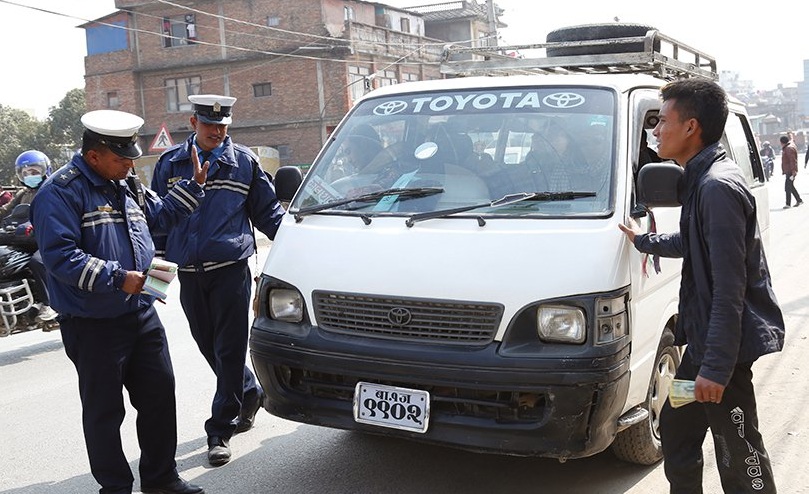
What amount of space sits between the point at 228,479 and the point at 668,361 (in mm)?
2426

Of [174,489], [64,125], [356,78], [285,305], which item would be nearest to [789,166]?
[285,305]

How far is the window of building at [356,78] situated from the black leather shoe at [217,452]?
37.0m

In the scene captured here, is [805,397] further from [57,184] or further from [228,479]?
[57,184]

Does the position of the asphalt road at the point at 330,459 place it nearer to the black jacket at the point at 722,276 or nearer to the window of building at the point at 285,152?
the black jacket at the point at 722,276

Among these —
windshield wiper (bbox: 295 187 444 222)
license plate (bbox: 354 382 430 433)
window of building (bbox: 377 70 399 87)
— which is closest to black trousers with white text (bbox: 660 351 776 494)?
license plate (bbox: 354 382 430 433)

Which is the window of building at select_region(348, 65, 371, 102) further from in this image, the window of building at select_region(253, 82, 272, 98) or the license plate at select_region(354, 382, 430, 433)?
the license plate at select_region(354, 382, 430, 433)

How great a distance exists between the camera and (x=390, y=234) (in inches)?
154

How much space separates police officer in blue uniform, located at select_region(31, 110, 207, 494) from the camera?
360 cm

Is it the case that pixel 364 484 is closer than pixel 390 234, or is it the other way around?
pixel 390 234

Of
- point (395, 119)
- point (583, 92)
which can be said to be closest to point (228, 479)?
point (395, 119)

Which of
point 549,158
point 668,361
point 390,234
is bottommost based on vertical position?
point 668,361

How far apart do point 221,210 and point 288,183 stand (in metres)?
0.41

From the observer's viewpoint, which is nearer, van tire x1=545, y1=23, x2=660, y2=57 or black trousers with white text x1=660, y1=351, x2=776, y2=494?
black trousers with white text x1=660, y1=351, x2=776, y2=494

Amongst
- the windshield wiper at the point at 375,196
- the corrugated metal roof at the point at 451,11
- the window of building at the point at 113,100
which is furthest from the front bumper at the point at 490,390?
the corrugated metal roof at the point at 451,11
